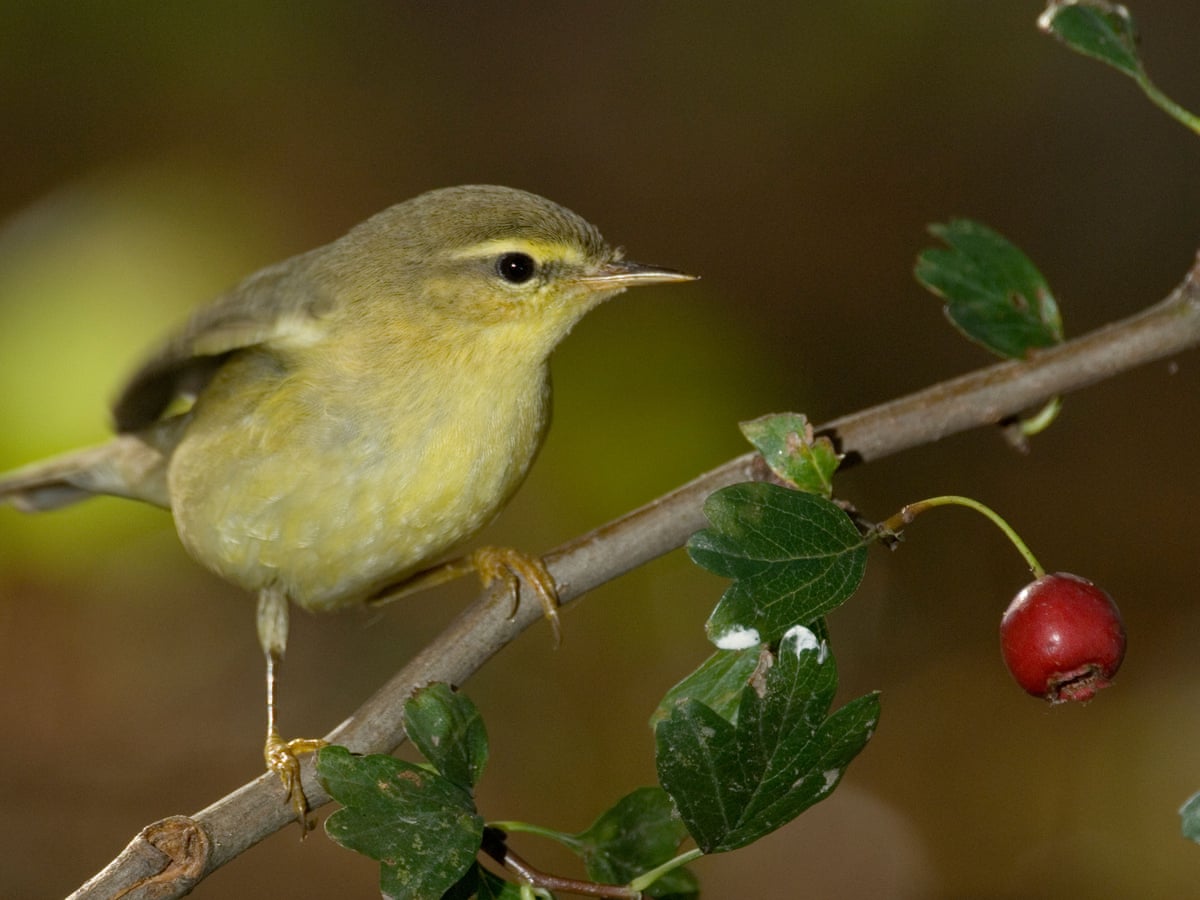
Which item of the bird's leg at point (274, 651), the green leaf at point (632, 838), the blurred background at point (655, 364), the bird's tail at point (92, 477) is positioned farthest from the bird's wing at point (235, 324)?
the green leaf at point (632, 838)

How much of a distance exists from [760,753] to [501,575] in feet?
4.19

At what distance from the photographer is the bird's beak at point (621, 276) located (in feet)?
9.10

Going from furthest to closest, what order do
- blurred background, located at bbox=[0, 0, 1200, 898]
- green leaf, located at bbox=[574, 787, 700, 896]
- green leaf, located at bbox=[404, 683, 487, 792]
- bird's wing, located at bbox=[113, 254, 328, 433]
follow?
1. blurred background, located at bbox=[0, 0, 1200, 898]
2. bird's wing, located at bbox=[113, 254, 328, 433]
3. green leaf, located at bbox=[574, 787, 700, 896]
4. green leaf, located at bbox=[404, 683, 487, 792]

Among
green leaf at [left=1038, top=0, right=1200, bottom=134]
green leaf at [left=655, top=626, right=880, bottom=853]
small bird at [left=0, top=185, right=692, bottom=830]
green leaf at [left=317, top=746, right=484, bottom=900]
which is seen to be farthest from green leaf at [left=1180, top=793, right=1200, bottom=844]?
small bird at [left=0, top=185, right=692, bottom=830]

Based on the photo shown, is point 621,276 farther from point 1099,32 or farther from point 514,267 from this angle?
point 1099,32

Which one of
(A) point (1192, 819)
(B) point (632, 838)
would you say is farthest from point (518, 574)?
(A) point (1192, 819)

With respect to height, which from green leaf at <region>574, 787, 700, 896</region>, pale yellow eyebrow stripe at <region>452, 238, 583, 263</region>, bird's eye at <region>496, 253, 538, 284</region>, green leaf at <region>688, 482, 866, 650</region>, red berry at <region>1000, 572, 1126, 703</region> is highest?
pale yellow eyebrow stripe at <region>452, 238, 583, 263</region>

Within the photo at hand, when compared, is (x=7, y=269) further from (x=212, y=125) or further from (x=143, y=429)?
(x=212, y=125)

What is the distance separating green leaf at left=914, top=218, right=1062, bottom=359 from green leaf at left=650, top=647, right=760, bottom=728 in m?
0.83

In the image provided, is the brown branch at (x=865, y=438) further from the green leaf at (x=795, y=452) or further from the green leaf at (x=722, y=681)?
the green leaf at (x=722, y=681)

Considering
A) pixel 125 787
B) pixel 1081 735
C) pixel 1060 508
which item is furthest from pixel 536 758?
pixel 1060 508

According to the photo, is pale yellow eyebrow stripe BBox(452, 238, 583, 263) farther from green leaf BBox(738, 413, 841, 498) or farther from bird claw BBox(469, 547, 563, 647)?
green leaf BBox(738, 413, 841, 498)

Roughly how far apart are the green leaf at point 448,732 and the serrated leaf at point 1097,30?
1383mm

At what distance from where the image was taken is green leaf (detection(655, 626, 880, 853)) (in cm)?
154
